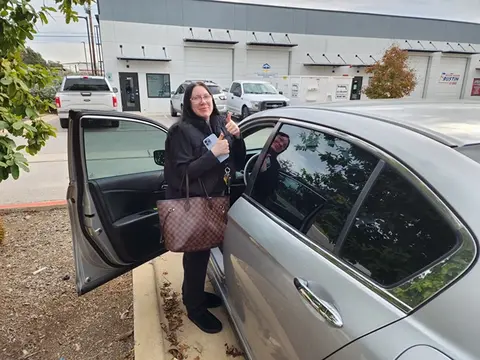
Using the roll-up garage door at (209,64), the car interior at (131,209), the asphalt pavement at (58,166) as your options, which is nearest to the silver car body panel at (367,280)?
the car interior at (131,209)

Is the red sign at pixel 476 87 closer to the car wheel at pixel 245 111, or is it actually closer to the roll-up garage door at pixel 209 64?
the roll-up garage door at pixel 209 64

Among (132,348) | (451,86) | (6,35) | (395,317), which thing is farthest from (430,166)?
(451,86)

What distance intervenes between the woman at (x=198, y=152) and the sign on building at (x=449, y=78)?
33.4m

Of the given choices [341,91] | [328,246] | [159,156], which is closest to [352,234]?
[328,246]

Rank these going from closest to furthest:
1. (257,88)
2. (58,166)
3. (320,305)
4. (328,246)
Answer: (320,305)
(328,246)
(58,166)
(257,88)

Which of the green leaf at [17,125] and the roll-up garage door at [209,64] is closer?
the green leaf at [17,125]

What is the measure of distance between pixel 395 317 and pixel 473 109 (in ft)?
3.69

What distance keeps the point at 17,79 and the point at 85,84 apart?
11.3 meters

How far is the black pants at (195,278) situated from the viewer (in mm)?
2246

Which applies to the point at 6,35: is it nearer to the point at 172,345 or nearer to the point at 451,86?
the point at 172,345

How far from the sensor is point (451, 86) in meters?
30.5

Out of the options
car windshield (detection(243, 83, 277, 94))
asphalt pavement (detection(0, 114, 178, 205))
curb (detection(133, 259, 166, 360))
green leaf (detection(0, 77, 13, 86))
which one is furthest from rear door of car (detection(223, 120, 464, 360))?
car windshield (detection(243, 83, 277, 94))

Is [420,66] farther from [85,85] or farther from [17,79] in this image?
[17,79]

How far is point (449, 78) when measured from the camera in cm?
2994
